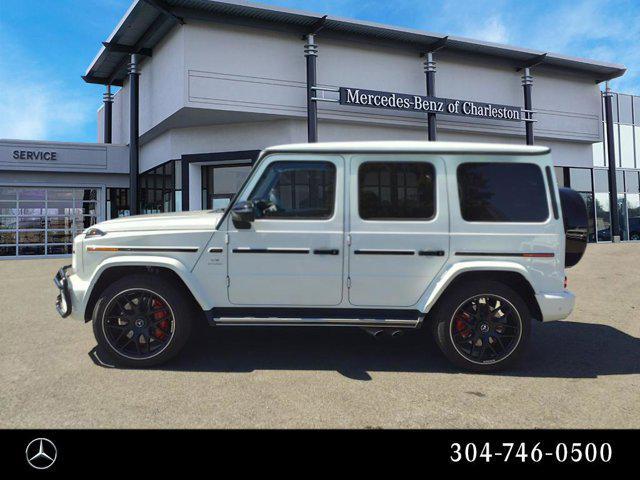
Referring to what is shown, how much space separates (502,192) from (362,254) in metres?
1.44

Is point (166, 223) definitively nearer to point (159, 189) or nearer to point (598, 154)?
point (159, 189)

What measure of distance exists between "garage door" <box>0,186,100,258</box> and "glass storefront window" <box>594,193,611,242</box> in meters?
24.9

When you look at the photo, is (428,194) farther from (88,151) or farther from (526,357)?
(88,151)

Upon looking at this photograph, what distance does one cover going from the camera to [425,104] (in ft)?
53.0

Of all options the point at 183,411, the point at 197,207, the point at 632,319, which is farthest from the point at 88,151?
the point at 632,319

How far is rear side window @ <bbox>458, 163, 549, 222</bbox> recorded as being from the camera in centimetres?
393

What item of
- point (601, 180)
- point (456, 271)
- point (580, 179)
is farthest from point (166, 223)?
point (601, 180)

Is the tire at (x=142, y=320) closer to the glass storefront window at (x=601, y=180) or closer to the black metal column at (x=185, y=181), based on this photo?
the black metal column at (x=185, y=181)

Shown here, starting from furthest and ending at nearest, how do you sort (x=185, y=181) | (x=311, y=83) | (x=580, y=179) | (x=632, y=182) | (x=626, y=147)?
(x=632, y=182), (x=626, y=147), (x=580, y=179), (x=185, y=181), (x=311, y=83)

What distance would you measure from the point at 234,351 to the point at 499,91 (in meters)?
17.7

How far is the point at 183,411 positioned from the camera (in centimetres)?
308

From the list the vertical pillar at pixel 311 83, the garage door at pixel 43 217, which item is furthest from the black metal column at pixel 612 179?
the garage door at pixel 43 217

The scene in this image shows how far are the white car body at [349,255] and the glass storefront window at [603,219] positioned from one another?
72.0ft
